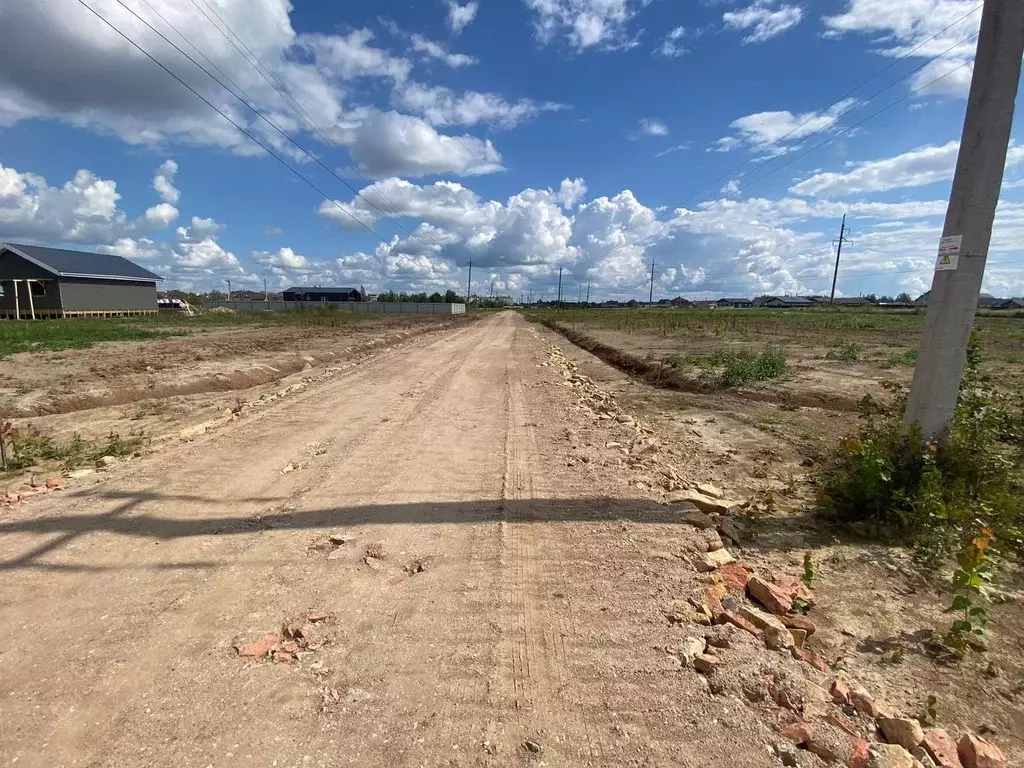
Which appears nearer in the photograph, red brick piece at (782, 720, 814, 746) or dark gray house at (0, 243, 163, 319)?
red brick piece at (782, 720, 814, 746)

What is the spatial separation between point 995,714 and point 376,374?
12.5 metres

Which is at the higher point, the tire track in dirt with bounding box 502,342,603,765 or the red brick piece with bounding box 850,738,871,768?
the red brick piece with bounding box 850,738,871,768

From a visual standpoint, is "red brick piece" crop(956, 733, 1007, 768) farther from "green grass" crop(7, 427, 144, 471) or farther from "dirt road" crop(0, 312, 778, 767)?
"green grass" crop(7, 427, 144, 471)

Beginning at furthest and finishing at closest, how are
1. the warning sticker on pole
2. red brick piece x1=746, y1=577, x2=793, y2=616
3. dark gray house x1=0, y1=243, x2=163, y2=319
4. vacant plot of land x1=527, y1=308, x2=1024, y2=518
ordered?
dark gray house x1=0, y1=243, x2=163, y2=319, vacant plot of land x1=527, y1=308, x2=1024, y2=518, the warning sticker on pole, red brick piece x1=746, y1=577, x2=793, y2=616

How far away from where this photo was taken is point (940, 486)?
4.87 metres

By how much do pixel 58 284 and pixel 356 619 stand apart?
5478cm

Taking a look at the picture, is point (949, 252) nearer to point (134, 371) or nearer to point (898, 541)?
point (898, 541)

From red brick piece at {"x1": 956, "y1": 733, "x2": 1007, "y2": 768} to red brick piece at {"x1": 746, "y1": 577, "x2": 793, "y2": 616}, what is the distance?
1.11 meters

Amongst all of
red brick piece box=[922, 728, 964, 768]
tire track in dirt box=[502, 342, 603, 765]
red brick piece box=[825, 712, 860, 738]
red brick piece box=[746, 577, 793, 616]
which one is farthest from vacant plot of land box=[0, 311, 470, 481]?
red brick piece box=[922, 728, 964, 768]

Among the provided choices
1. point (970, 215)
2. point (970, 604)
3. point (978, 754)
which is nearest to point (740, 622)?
point (978, 754)

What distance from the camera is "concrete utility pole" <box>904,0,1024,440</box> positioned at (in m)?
4.60

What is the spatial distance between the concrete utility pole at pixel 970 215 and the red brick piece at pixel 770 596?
2.65 m

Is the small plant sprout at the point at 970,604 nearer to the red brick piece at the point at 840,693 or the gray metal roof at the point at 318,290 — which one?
the red brick piece at the point at 840,693

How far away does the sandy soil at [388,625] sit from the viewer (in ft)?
7.69
